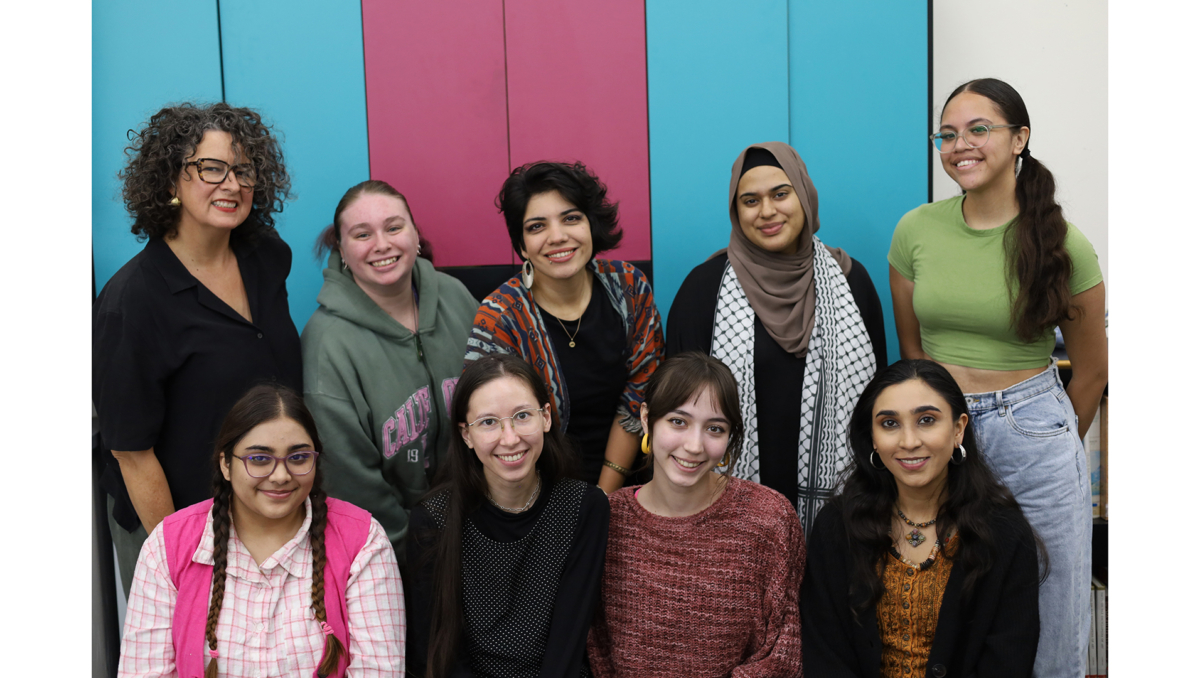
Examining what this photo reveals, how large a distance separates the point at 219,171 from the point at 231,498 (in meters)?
0.77

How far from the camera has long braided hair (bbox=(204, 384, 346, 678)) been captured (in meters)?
1.65

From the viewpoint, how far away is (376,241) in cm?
Answer: 213

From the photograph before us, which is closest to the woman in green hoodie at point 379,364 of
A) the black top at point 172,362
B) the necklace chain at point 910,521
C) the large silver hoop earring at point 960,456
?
the black top at point 172,362

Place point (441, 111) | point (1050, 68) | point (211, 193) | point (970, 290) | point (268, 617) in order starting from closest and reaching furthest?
point (268, 617)
point (211, 193)
point (970, 290)
point (441, 111)
point (1050, 68)

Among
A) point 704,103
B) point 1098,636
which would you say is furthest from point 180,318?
point 1098,636

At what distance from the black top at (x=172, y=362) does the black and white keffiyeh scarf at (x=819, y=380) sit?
47.0 inches

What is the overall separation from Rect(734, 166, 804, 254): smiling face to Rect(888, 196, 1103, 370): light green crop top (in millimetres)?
340

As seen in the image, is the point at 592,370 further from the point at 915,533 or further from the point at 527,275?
the point at 915,533

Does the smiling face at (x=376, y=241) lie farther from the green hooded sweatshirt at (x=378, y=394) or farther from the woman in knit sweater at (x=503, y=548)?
the woman in knit sweater at (x=503, y=548)

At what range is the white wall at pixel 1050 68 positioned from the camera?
3.10 m

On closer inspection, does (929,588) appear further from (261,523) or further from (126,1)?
(126,1)

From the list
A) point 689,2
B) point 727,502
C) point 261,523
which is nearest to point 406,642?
point 261,523

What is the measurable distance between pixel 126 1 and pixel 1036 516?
117 inches

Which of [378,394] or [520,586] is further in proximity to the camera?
[378,394]
